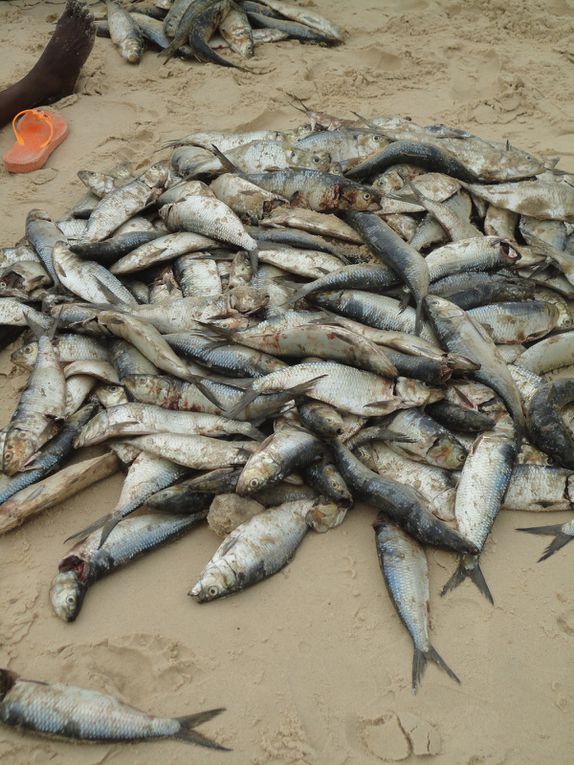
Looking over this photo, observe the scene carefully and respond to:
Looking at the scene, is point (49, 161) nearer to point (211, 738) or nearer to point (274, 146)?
point (274, 146)

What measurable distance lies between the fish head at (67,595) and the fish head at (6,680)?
12.6 inches

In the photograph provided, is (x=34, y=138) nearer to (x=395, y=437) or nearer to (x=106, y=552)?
(x=106, y=552)

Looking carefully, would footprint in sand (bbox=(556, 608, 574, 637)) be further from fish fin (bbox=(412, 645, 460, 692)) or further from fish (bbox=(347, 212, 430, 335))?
fish (bbox=(347, 212, 430, 335))

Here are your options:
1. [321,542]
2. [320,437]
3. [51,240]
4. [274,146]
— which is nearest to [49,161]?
[51,240]

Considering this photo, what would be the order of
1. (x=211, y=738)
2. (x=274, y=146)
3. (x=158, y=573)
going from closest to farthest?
1. (x=211, y=738)
2. (x=158, y=573)
3. (x=274, y=146)

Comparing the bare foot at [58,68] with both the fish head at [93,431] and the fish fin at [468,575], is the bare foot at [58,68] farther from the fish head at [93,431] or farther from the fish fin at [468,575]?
the fish fin at [468,575]

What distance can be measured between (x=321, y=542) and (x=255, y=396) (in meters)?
0.84

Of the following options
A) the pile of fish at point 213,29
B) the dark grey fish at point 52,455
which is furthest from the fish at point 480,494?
Answer: the pile of fish at point 213,29

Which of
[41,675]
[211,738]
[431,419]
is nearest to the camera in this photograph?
[211,738]

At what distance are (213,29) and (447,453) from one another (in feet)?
20.6

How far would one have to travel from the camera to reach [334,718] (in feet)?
8.43

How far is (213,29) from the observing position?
7.38 meters

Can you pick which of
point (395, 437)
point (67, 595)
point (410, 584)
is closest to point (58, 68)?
point (395, 437)

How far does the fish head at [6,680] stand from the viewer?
2.62 meters
